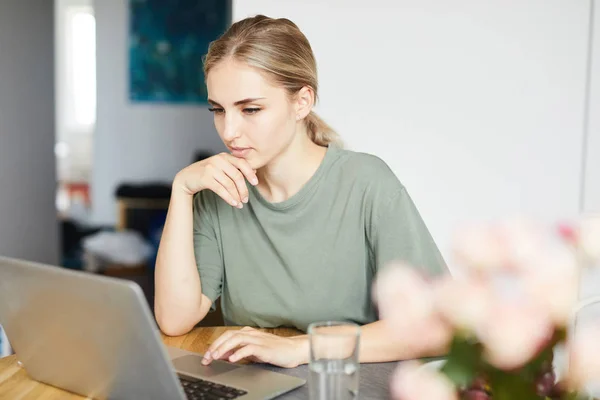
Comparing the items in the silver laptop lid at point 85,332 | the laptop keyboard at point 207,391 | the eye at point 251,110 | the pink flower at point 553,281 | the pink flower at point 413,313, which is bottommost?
the laptop keyboard at point 207,391

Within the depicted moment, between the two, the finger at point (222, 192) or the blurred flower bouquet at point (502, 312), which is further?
the finger at point (222, 192)

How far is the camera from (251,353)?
1.12 meters

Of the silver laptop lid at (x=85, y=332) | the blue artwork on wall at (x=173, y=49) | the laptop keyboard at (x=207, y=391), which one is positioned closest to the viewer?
Result: the silver laptop lid at (x=85, y=332)

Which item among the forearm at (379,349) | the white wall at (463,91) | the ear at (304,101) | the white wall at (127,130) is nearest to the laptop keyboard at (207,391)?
the forearm at (379,349)

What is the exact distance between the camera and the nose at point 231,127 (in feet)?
4.76

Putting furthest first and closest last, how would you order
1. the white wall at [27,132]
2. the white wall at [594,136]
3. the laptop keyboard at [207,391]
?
1. the white wall at [27,132]
2. the white wall at [594,136]
3. the laptop keyboard at [207,391]

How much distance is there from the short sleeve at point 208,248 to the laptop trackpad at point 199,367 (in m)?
0.42

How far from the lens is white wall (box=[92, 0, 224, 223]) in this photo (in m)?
5.74

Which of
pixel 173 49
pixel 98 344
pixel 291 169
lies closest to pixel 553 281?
pixel 98 344

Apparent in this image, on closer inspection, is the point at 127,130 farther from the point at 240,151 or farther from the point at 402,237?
the point at 402,237

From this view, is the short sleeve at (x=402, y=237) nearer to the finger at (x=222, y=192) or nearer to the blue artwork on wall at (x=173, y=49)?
the finger at (x=222, y=192)

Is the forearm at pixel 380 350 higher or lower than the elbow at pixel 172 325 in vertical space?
higher

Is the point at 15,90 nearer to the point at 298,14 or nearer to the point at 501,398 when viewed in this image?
the point at 298,14

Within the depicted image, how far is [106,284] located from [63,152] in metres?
7.10
